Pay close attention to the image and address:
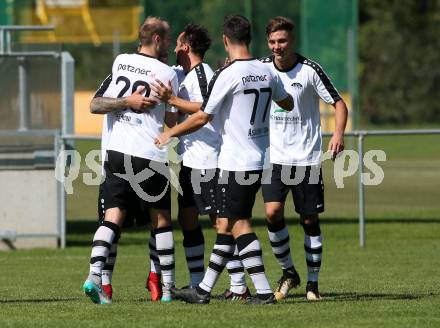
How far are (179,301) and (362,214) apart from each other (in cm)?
697

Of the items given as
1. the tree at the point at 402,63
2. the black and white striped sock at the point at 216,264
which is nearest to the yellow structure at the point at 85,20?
the tree at the point at 402,63

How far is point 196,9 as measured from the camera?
42.6m

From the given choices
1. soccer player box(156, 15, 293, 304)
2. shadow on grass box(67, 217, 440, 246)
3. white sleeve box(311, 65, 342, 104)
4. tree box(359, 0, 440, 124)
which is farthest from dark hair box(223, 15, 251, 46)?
tree box(359, 0, 440, 124)

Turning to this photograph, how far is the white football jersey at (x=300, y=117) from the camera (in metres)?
11.0

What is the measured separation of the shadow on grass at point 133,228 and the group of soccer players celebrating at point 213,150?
717 cm

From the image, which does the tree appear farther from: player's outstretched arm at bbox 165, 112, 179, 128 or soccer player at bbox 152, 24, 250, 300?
player's outstretched arm at bbox 165, 112, 179, 128

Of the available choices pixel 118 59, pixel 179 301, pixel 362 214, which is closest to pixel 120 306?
pixel 179 301

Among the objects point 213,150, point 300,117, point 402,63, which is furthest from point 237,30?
point 402,63

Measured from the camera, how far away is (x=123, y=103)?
9.96m

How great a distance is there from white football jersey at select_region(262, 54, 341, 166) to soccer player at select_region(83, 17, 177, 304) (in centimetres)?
130

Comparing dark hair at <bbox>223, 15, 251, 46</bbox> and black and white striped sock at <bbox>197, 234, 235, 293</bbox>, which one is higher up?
dark hair at <bbox>223, 15, 251, 46</bbox>

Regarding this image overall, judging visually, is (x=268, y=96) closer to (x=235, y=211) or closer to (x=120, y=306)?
(x=235, y=211)

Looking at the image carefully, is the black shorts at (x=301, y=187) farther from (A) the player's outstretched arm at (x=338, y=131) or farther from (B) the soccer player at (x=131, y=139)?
(B) the soccer player at (x=131, y=139)

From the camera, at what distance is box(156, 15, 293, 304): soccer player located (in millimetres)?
9672
